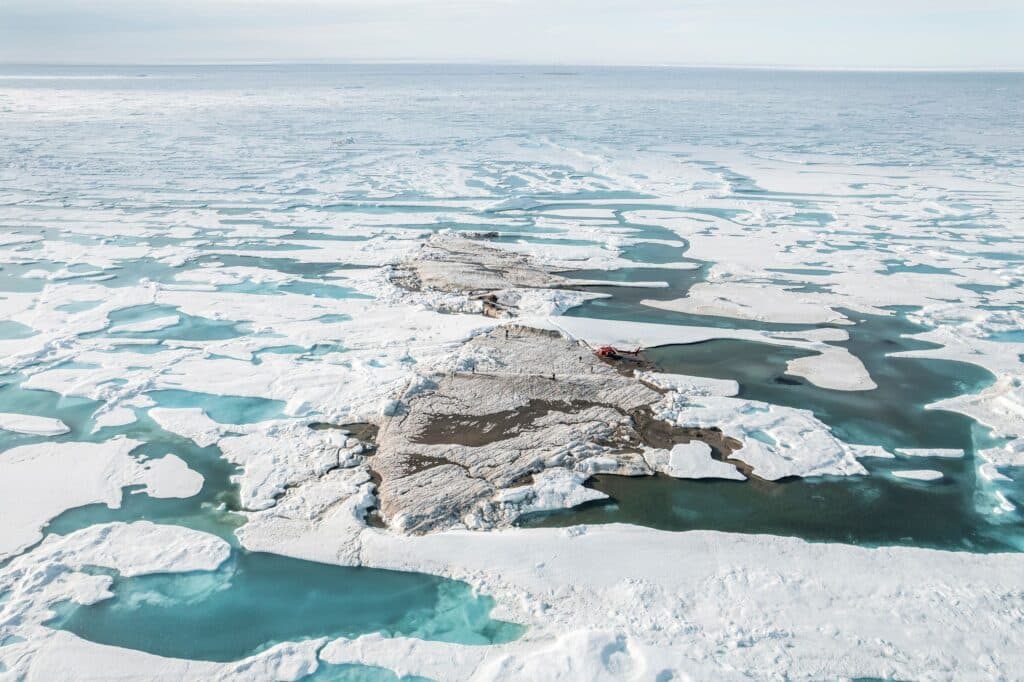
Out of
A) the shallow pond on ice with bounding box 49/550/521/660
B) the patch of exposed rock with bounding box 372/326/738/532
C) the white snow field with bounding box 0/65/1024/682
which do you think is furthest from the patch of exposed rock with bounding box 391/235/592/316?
the shallow pond on ice with bounding box 49/550/521/660

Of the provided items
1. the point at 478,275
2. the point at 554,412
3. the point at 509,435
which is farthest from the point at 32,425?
the point at 478,275

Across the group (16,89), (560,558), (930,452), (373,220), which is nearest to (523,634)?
(560,558)

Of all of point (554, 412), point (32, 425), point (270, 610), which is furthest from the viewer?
point (554, 412)

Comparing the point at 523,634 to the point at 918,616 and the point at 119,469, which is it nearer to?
the point at 918,616

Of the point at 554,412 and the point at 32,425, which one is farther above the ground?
the point at 554,412

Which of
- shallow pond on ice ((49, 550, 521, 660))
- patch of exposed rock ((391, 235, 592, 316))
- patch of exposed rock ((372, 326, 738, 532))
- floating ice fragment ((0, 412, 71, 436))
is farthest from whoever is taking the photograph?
patch of exposed rock ((391, 235, 592, 316))

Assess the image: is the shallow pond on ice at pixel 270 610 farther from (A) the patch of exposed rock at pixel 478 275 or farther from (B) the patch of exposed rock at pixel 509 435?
(A) the patch of exposed rock at pixel 478 275

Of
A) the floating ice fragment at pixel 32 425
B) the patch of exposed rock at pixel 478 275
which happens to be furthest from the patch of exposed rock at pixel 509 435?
the floating ice fragment at pixel 32 425

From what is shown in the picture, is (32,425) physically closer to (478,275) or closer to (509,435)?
(509,435)

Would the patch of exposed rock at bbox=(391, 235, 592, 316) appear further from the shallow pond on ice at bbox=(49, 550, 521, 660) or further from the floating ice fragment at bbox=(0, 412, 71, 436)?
the shallow pond on ice at bbox=(49, 550, 521, 660)
